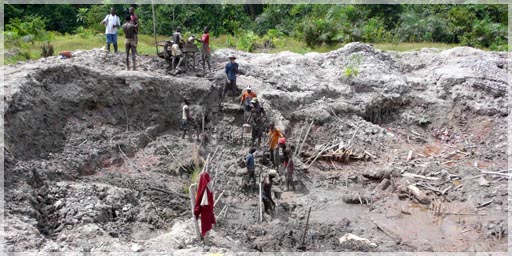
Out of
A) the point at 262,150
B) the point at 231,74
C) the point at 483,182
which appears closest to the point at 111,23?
the point at 231,74

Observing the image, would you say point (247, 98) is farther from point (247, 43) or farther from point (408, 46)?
point (408, 46)

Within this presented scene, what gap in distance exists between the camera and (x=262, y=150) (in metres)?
14.2

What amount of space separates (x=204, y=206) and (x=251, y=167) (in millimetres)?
3362

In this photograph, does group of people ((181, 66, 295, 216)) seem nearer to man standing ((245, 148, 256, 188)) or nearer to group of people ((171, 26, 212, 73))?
man standing ((245, 148, 256, 188))

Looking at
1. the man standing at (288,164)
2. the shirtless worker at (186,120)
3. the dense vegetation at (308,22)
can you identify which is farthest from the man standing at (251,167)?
the dense vegetation at (308,22)

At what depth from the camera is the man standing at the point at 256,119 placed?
1375 cm

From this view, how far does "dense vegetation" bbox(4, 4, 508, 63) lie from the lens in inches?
905

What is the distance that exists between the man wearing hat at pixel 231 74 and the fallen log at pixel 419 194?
5559 millimetres

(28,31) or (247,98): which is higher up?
(28,31)

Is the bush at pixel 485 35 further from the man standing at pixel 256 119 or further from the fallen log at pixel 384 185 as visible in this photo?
the man standing at pixel 256 119

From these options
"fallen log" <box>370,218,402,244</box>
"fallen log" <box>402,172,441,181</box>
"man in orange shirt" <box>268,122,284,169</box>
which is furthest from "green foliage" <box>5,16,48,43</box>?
"fallen log" <box>370,218,402,244</box>

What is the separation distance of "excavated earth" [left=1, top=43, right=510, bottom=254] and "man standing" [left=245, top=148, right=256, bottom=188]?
0.87 ft

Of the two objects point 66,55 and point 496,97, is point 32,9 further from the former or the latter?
point 496,97

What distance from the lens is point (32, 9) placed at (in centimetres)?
2480
